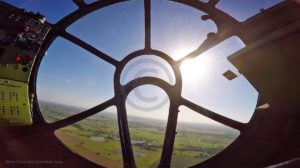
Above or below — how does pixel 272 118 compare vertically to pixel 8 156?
above

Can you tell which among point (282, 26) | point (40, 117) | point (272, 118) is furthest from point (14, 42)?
point (272, 118)

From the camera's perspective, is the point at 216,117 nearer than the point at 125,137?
Yes

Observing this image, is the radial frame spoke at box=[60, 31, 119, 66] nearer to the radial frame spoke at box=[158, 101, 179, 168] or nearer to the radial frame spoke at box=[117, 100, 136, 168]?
the radial frame spoke at box=[117, 100, 136, 168]

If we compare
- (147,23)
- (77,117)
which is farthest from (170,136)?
(147,23)

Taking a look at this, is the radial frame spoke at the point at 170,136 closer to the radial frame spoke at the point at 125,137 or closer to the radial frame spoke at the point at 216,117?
the radial frame spoke at the point at 216,117

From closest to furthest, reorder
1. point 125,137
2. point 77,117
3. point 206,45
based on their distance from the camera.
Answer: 1. point 206,45
2. point 77,117
3. point 125,137

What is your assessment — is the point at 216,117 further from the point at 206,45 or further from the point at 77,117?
the point at 77,117

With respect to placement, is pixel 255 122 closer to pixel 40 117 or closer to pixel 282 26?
pixel 282 26

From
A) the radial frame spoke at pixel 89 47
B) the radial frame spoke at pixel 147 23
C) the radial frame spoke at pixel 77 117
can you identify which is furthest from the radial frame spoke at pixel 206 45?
the radial frame spoke at pixel 77 117

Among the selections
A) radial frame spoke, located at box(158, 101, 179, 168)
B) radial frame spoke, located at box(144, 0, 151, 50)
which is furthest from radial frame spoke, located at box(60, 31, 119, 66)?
radial frame spoke, located at box(158, 101, 179, 168)
